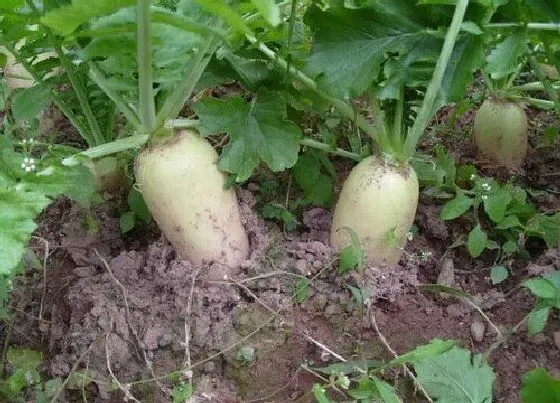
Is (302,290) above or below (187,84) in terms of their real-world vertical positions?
below

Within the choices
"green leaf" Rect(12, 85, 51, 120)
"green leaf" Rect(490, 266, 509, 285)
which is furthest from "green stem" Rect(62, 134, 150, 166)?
"green leaf" Rect(490, 266, 509, 285)

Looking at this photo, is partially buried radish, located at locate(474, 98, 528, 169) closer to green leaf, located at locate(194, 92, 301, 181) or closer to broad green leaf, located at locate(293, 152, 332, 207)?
broad green leaf, located at locate(293, 152, 332, 207)

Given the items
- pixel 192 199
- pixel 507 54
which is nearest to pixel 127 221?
pixel 192 199

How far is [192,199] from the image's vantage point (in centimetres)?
141

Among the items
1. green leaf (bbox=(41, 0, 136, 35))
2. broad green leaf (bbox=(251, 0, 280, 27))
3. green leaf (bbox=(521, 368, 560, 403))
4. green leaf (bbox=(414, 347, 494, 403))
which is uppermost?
broad green leaf (bbox=(251, 0, 280, 27))

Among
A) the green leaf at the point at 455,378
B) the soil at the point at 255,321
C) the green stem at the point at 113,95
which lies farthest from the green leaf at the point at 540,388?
the green stem at the point at 113,95

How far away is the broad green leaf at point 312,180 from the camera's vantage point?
1549mm

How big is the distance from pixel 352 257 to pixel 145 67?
0.52 meters

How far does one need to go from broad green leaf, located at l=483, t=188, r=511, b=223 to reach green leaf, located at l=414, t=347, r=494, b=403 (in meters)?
0.37

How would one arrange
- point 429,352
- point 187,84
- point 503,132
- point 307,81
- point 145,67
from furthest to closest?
point 503,132, point 307,81, point 187,84, point 145,67, point 429,352

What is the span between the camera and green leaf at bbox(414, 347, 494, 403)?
1.17 m

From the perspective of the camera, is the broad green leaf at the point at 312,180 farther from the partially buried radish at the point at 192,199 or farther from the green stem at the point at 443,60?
the green stem at the point at 443,60

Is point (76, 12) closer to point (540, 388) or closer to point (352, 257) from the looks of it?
point (352, 257)

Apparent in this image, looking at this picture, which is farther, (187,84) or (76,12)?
(187,84)
